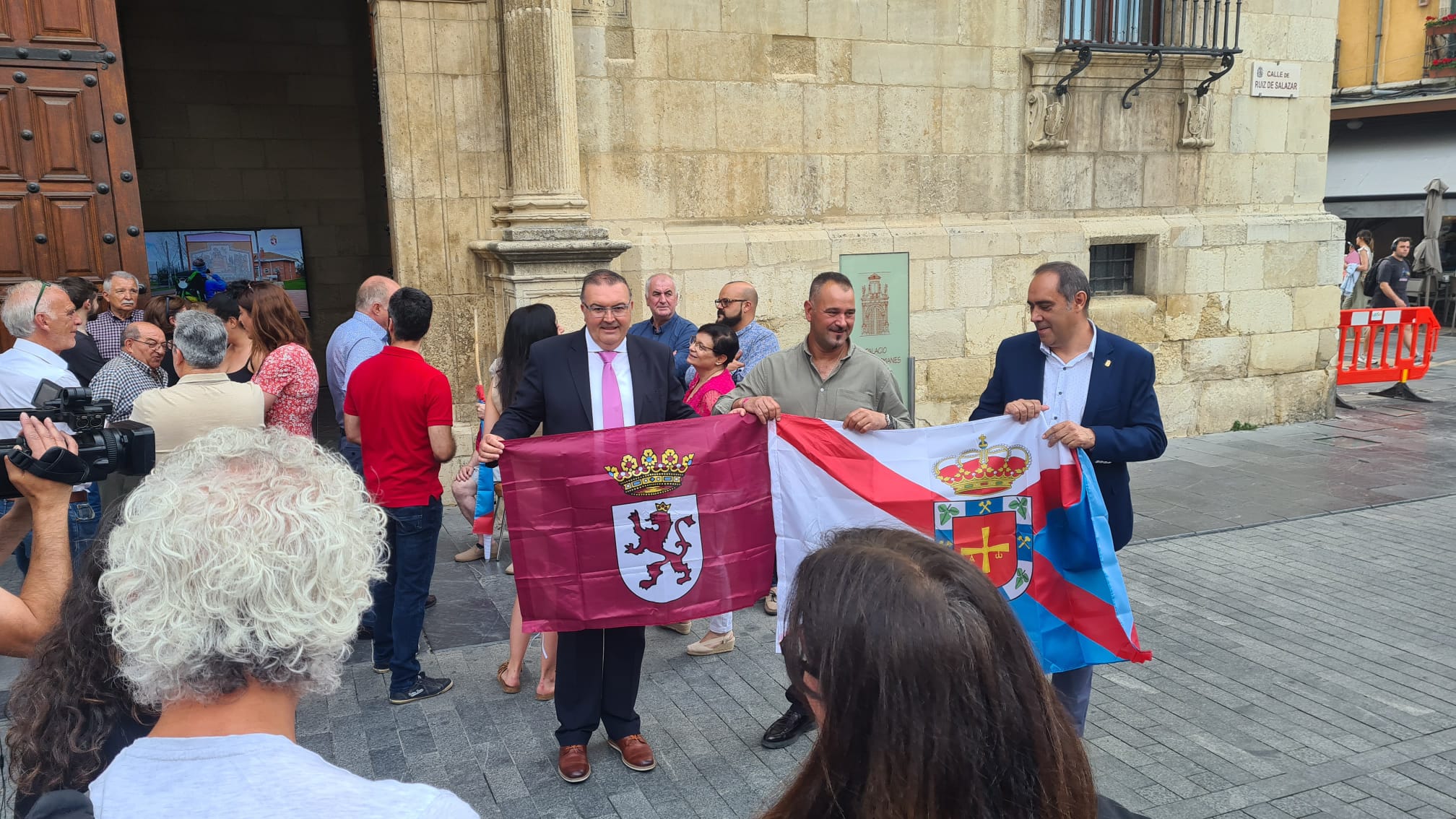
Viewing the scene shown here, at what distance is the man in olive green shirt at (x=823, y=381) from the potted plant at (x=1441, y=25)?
25.2 metres

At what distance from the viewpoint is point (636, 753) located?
414 centimetres

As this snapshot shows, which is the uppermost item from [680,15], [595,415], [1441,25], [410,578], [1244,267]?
[1441,25]

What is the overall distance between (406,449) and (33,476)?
2.37 metres

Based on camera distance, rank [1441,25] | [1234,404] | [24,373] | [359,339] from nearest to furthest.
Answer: [24,373]
[359,339]
[1234,404]
[1441,25]

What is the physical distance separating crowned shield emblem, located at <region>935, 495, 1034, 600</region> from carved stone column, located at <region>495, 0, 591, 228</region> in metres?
4.45

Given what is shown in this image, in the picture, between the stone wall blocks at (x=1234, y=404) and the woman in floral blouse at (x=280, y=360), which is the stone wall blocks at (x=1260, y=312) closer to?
the stone wall blocks at (x=1234, y=404)

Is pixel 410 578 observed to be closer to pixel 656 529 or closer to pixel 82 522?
pixel 656 529

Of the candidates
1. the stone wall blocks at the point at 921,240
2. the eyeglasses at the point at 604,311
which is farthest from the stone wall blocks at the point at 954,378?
the eyeglasses at the point at 604,311

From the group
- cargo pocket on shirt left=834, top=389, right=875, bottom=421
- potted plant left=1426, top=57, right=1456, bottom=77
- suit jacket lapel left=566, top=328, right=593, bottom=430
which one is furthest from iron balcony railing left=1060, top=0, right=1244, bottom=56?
potted plant left=1426, top=57, right=1456, bottom=77

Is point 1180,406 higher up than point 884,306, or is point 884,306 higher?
point 884,306

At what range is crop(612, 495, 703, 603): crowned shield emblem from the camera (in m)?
4.18

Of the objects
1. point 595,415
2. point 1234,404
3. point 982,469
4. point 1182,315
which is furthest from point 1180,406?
point 595,415

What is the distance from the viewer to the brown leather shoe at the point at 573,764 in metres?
4.03

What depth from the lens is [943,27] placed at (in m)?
9.22
